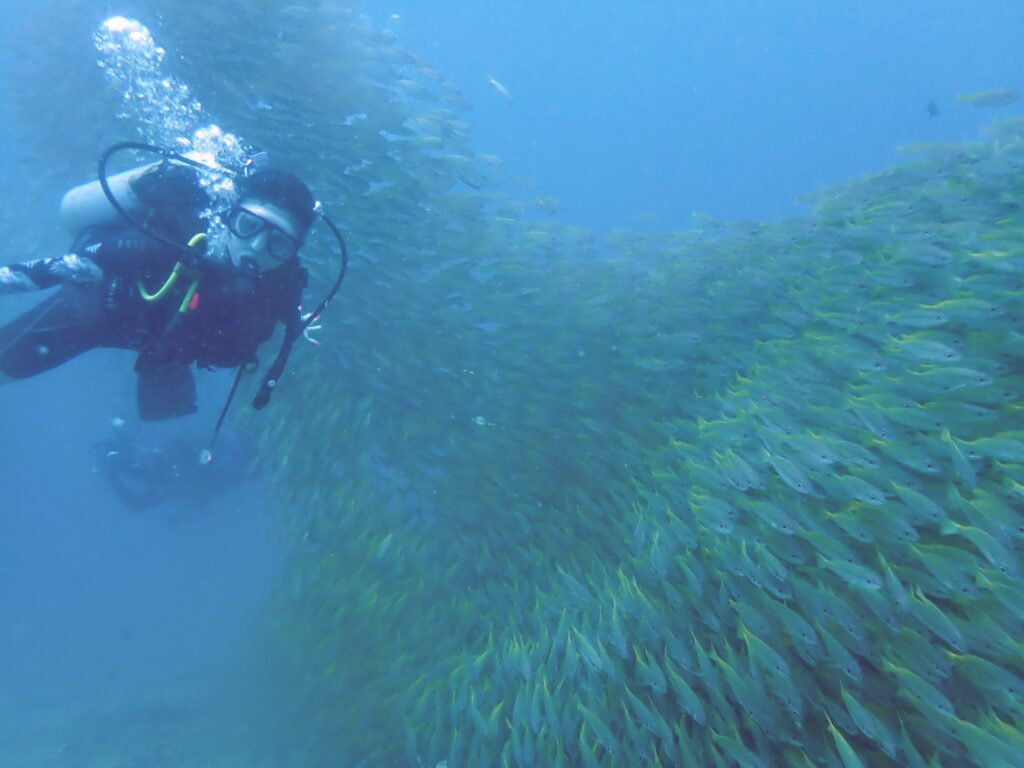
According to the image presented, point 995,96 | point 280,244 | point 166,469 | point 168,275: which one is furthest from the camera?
point 166,469

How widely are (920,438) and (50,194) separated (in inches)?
806

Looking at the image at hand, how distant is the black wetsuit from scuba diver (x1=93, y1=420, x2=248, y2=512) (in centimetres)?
1486

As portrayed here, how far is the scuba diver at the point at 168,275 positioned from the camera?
4.07 metres

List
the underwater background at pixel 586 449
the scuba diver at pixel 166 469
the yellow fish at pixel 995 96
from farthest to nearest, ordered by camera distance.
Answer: the scuba diver at pixel 166 469, the yellow fish at pixel 995 96, the underwater background at pixel 586 449

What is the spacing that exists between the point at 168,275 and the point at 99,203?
90 centimetres

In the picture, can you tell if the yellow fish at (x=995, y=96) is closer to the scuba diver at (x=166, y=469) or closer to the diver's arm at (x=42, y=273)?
the diver's arm at (x=42, y=273)

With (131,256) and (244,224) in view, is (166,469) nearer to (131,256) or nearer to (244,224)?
(131,256)

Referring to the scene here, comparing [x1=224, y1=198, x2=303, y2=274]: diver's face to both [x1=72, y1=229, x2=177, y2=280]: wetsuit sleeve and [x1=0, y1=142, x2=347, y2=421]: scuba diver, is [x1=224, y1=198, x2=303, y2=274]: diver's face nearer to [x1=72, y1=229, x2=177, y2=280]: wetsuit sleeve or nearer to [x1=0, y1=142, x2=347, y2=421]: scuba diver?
[x1=0, y1=142, x2=347, y2=421]: scuba diver

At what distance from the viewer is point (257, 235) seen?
4039mm

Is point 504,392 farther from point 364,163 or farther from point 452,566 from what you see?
point 364,163

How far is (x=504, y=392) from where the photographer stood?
7059 millimetres

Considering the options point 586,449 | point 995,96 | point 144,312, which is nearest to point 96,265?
point 144,312

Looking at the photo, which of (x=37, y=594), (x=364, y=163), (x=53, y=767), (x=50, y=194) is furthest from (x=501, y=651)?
(x=37, y=594)

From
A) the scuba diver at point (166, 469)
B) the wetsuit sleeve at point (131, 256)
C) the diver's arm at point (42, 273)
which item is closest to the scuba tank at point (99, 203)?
the wetsuit sleeve at point (131, 256)
